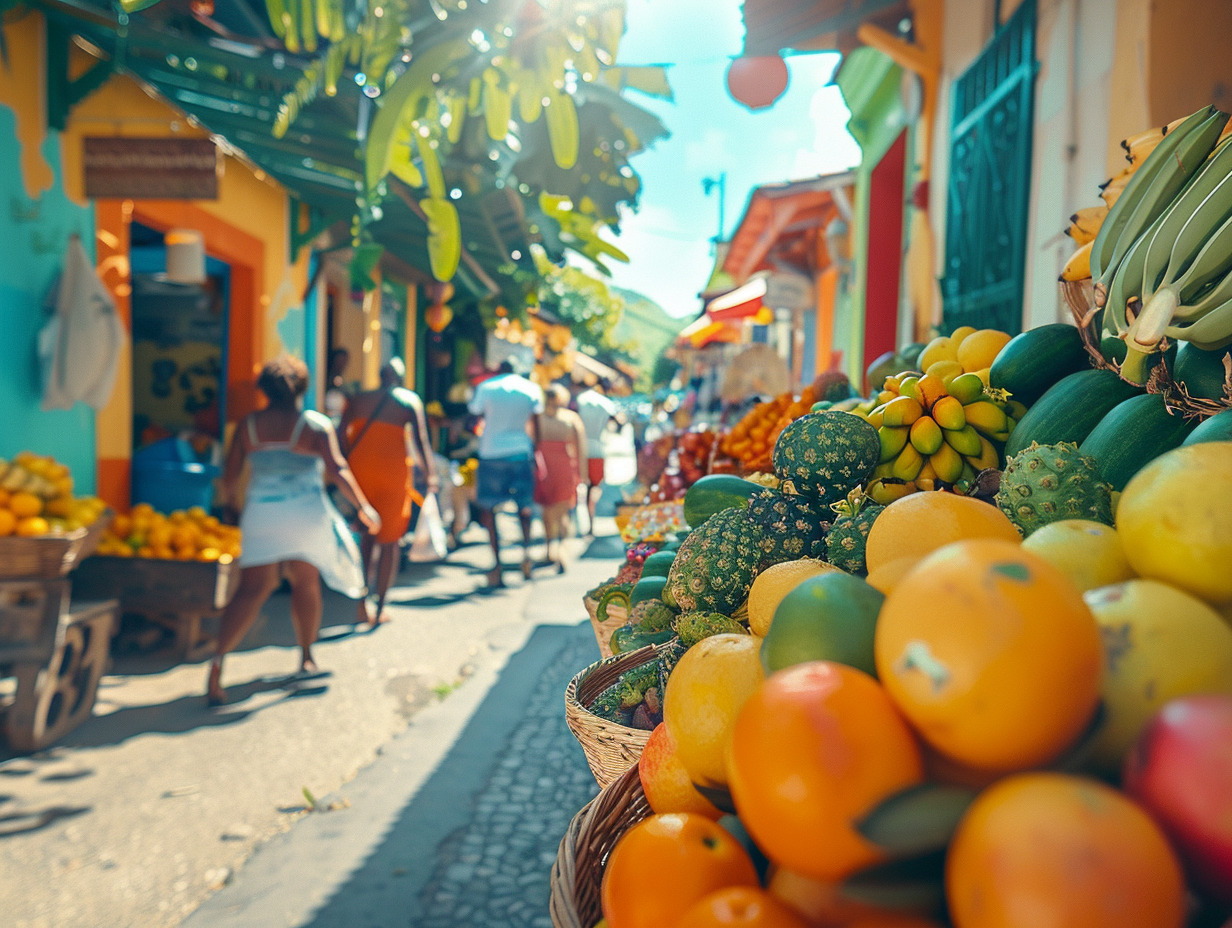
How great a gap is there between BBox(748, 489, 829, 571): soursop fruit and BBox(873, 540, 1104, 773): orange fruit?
3.04ft

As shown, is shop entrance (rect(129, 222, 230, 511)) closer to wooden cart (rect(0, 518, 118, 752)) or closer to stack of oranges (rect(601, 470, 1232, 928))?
wooden cart (rect(0, 518, 118, 752))

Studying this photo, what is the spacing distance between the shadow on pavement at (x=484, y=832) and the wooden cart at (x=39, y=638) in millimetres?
1855

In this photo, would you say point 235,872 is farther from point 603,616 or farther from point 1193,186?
point 1193,186

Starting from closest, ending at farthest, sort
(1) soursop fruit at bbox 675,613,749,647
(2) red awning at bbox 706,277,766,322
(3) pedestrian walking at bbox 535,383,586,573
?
(1) soursop fruit at bbox 675,613,749,647 < (3) pedestrian walking at bbox 535,383,586,573 < (2) red awning at bbox 706,277,766,322

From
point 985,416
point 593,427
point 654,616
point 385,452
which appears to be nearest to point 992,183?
point 985,416

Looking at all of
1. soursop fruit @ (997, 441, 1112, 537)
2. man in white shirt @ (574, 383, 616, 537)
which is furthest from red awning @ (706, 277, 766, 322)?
soursop fruit @ (997, 441, 1112, 537)

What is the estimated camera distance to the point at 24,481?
13.8 feet

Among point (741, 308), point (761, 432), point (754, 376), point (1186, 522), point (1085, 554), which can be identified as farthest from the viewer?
point (741, 308)

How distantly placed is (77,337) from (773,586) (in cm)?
513

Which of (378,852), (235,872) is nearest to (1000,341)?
(378,852)

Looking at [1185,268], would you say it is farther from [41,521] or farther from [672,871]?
[41,521]

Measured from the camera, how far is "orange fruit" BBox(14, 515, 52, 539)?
3980mm

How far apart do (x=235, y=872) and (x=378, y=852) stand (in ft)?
1.59

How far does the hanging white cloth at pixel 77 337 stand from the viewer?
503cm
